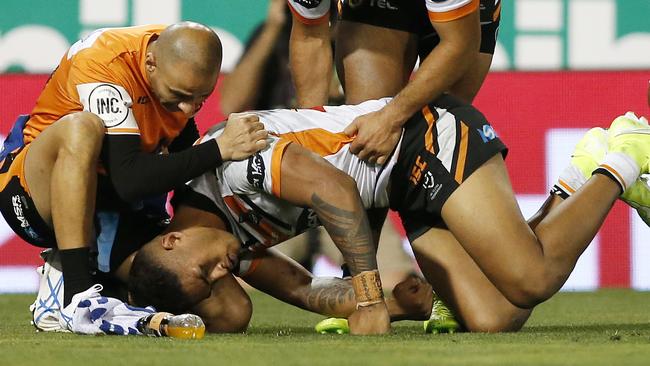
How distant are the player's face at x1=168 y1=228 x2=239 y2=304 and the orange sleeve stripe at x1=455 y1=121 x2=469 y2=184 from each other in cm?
86

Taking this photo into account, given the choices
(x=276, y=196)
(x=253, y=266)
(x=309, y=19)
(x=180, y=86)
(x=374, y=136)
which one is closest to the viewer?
(x=276, y=196)

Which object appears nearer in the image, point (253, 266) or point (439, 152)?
point (439, 152)

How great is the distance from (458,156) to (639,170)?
2.39 ft

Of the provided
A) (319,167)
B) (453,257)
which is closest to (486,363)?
(319,167)

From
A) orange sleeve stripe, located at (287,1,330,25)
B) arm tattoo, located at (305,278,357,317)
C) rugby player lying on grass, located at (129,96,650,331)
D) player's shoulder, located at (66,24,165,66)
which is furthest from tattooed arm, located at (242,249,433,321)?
orange sleeve stripe, located at (287,1,330,25)

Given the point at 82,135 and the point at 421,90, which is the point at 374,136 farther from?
the point at 82,135

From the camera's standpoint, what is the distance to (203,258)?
16.0ft

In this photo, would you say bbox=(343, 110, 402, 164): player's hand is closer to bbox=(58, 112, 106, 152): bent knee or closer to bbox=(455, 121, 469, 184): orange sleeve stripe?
bbox=(455, 121, 469, 184): orange sleeve stripe

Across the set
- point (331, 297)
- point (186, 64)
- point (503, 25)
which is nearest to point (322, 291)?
point (331, 297)

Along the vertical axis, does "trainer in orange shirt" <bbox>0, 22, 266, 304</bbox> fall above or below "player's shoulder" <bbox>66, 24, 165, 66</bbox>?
below

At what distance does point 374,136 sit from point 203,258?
0.78 m

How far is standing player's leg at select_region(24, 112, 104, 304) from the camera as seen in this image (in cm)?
486

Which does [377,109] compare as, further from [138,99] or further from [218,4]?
[218,4]

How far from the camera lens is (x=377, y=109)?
525 cm
